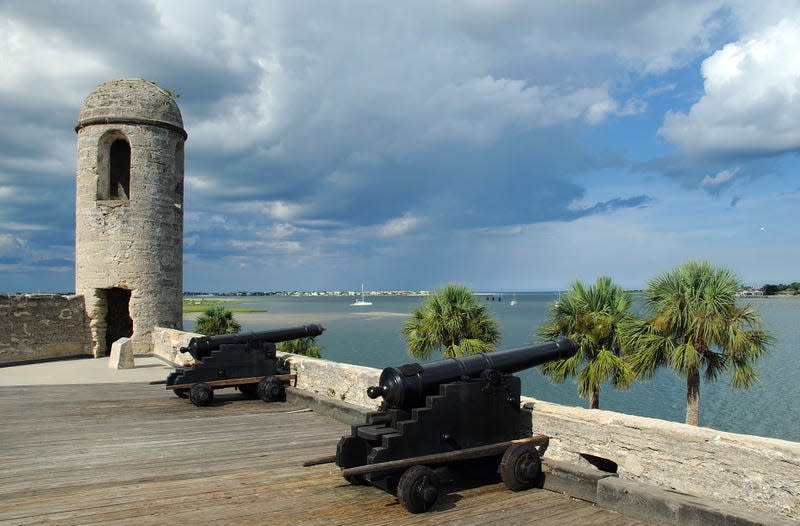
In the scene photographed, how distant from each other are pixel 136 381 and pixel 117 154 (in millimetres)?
11255

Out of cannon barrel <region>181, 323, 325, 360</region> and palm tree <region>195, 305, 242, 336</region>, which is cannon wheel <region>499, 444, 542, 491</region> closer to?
cannon barrel <region>181, 323, 325, 360</region>

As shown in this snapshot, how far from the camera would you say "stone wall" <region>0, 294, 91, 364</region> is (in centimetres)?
1592

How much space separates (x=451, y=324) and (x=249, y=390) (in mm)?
8242

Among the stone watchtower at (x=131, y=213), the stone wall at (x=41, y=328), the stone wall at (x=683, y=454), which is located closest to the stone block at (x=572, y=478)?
the stone wall at (x=683, y=454)

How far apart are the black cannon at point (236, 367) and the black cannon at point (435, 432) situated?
449 centimetres

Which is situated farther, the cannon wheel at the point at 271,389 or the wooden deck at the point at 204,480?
the cannon wheel at the point at 271,389

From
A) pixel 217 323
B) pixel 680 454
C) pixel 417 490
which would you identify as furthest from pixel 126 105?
pixel 680 454

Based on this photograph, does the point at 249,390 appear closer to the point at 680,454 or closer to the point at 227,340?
the point at 227,340

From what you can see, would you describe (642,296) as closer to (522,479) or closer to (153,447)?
(522,479)

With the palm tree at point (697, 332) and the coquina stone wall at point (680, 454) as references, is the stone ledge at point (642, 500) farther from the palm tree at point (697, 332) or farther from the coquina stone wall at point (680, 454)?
the palm tree at point (697, 332)

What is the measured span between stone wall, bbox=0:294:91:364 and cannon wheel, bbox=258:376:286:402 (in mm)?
10605

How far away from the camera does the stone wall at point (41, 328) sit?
15.9 m

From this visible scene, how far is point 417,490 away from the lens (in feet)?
14.1

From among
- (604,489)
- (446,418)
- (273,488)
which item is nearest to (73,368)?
(273,488)
